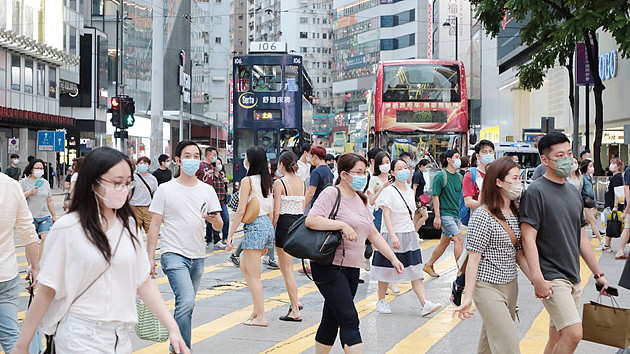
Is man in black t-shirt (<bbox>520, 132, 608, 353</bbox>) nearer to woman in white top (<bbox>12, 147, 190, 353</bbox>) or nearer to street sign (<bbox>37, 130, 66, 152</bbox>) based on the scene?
woman in white top (<bbox>12, 147, 190, 353</bbox>)

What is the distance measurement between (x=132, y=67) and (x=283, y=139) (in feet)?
117

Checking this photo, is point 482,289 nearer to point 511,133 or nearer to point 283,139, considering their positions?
point 283,139

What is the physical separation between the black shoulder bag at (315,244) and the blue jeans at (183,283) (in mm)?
855

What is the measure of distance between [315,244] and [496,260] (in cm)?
122

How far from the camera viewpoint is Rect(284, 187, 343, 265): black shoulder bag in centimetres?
561

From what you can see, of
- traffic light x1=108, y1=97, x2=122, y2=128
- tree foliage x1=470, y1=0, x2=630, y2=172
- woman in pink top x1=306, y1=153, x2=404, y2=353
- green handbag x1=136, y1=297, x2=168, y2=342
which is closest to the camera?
green handbag x1=136, y1=297, x2=168, y2=342

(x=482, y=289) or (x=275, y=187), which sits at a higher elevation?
(x=275, y=187)

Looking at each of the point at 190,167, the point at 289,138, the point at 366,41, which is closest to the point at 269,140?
the point at 289,138

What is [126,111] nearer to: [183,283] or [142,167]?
[142,167]

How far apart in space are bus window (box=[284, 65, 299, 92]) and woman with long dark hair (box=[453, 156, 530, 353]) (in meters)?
20.7

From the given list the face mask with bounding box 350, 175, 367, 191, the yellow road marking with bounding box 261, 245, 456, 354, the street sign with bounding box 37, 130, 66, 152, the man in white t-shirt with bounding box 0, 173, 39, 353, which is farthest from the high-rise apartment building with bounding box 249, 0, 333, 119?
the man in white t-shirt with bounding box 0, 173, 39, 353

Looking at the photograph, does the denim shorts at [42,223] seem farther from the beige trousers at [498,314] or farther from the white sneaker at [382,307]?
the beige trousers at [498,314]

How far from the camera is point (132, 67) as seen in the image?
5881cm

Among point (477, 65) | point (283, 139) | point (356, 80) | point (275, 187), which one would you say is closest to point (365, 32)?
point (356, 80)
